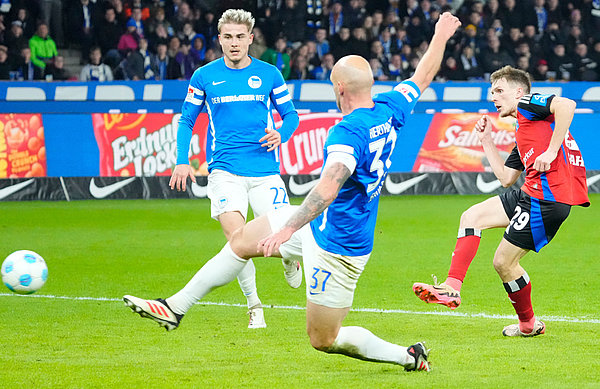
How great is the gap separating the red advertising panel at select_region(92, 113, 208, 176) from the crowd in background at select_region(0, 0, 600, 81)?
4.41m

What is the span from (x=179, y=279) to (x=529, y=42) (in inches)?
632

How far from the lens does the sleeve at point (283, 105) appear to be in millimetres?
7555

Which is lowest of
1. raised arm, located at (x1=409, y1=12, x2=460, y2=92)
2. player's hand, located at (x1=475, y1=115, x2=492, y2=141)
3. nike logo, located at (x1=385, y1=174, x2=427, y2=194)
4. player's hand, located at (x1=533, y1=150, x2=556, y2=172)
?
nike logo, located at (x1=385, y1=174, x2=427, y2=194)

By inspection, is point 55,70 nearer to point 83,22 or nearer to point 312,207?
point 83,22

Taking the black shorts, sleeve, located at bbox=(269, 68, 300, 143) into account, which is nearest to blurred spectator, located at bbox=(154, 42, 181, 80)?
sleeve, located at bbox=(269, 68, 300, 143)

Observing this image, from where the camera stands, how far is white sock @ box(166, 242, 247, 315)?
18.6ft

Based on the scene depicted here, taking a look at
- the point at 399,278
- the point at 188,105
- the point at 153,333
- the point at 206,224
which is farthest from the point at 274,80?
the point at 206,224

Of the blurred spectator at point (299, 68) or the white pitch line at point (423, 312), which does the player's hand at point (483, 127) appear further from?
the blurred spectator at point (299, 68)

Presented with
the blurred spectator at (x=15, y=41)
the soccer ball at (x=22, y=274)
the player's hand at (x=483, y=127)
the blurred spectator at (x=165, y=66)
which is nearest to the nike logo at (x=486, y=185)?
the blurred spectator at (x=165, y=66)

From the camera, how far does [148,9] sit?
22062mm

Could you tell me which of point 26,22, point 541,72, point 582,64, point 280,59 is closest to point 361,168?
point 280,59

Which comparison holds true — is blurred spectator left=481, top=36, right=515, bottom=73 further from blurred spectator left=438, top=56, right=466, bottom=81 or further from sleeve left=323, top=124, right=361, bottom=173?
sleeve left=323, top=124, right=361, bottom=173

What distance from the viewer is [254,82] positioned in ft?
24.4

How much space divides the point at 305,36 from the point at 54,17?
580 cm
